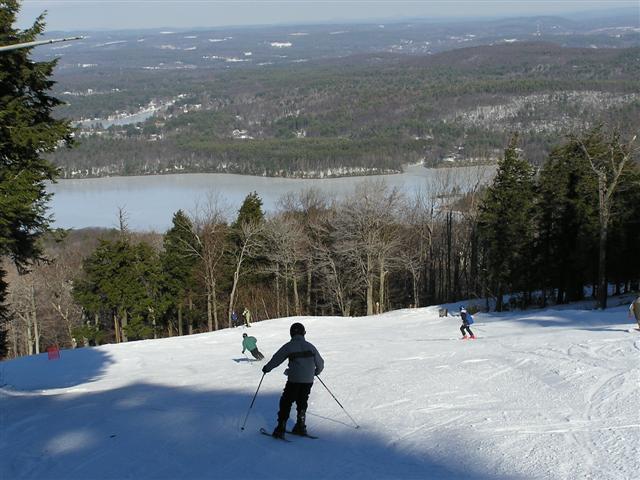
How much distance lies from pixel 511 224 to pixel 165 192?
8655 cm

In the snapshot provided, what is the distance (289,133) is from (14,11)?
7164 inches

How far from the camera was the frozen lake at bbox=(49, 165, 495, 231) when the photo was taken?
269 feet

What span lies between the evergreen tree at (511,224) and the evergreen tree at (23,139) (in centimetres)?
2236

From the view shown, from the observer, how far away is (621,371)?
10.5 metres

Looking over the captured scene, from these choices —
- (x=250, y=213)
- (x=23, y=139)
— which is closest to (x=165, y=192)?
(x=250, y=213)

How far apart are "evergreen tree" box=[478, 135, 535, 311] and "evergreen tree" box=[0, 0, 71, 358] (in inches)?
880

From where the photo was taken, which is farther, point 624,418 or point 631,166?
point 631,166

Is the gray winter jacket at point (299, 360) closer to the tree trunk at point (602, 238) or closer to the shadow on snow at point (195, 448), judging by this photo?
the shadow on snow at point (195, 448)

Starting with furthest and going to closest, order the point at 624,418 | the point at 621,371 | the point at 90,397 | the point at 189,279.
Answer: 1. the point at 189,279
2. the point at 90,397
3. the point at 621,371
4. the point at 624,418

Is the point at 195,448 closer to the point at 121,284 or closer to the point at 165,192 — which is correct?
the point at 121,284

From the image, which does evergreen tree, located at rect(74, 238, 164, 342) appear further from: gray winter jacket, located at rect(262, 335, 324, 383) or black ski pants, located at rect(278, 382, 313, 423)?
gray winter jacket, located at rect(262, 335, 324, 383)

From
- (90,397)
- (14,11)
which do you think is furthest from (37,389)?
(14,11)

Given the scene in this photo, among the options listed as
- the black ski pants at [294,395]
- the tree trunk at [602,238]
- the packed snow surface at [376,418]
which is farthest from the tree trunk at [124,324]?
the black ski pants at [294,395]

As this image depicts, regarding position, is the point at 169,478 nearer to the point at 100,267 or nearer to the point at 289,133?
the point at 100,267
